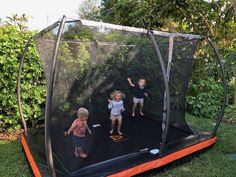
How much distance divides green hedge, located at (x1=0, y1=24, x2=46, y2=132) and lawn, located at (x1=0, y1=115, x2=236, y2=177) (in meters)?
0.48

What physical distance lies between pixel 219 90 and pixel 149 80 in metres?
2.46

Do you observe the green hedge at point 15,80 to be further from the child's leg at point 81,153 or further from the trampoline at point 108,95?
the child's leg at point 81,153

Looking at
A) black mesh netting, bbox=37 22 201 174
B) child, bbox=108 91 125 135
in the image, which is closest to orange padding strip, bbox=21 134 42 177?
black mesh netting, bbox=37 22 201 174

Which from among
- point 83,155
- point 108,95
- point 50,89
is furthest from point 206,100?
point 50,89

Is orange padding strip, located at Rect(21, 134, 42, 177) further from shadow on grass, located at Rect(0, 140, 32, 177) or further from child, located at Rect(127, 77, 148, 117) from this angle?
child, located at Rect(127, 77, 148, 117)

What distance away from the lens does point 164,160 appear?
11.5 feet

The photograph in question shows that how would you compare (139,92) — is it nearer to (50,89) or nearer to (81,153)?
(81,153)

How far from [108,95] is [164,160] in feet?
5.04

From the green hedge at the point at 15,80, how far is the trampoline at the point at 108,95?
1.42ft

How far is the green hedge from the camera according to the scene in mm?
4438

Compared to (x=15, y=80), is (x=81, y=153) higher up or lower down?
lower down

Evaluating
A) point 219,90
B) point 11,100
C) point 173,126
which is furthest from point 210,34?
point 11,100

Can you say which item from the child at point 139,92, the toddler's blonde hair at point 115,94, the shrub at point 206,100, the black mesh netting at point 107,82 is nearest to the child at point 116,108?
the toddler's blonde hair at point 115,94

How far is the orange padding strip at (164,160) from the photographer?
10.4ft
